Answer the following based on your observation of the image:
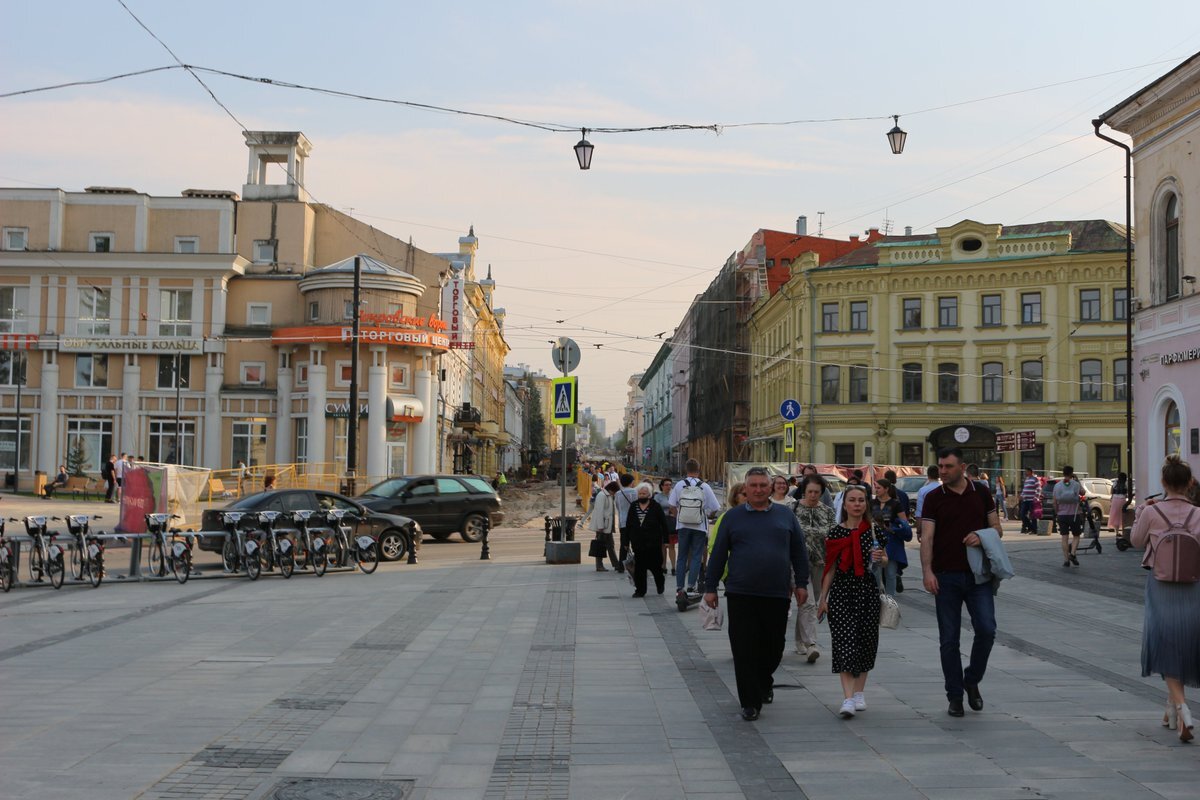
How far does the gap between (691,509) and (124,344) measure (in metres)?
40.7

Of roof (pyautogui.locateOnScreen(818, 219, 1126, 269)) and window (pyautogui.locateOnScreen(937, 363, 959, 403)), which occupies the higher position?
roof (pyautogui.locateOnScreen(818, 219, 1126, 269))

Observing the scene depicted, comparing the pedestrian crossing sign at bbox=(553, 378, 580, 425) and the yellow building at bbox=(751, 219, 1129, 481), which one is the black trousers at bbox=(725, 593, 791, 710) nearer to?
the pedestrian crossing sign at bbox=(553, 378, 580, 425)

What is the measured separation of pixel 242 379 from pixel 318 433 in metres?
4.83

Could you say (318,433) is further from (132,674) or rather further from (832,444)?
(132,674)

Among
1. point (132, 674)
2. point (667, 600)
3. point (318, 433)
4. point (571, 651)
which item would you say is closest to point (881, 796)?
point (571, 651)

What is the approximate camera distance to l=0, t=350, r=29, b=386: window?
49219mm

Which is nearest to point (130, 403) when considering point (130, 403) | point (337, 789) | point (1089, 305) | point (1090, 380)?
point (130, 403)

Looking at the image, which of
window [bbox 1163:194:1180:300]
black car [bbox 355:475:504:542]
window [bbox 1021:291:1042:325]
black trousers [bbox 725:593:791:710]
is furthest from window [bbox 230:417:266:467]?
black trousers [bbox 725:593:791:710]

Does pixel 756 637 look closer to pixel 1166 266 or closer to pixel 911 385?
pixel 1166 266

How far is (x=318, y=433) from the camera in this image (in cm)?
4838

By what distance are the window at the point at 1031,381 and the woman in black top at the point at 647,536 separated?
140ft

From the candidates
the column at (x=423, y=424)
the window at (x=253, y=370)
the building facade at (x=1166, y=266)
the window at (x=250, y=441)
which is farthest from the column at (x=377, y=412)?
the building facade at (x=1166, y=266)

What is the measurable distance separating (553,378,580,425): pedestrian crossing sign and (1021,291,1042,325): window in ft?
130

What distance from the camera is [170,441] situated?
164 feet
